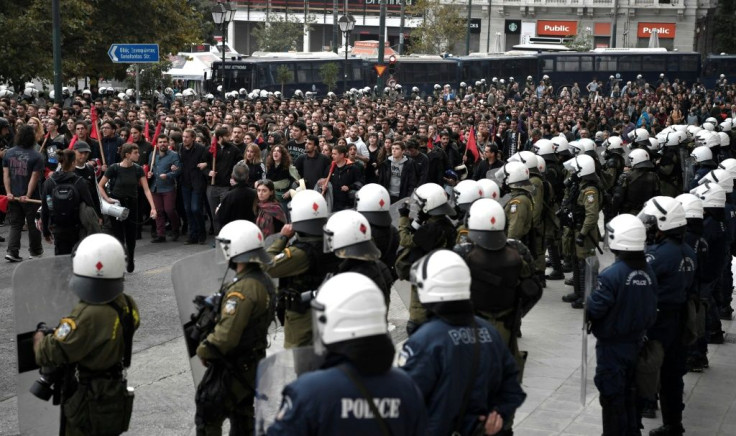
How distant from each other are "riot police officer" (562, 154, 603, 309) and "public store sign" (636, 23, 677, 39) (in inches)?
2841

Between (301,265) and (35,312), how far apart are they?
176 centimetres

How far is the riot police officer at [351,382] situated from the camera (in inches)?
141

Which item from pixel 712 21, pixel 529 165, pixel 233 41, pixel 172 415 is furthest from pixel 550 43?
pixel 172 415

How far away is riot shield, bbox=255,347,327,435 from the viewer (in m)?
4.21

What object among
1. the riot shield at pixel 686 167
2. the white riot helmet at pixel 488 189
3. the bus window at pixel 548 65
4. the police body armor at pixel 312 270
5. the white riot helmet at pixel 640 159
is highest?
the bus window at pixel 548 65

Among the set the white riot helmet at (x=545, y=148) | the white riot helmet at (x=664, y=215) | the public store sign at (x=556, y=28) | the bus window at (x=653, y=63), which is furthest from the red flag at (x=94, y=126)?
the public store sign at (x=556, y=28)

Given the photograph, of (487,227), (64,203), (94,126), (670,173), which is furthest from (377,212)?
(94,126)

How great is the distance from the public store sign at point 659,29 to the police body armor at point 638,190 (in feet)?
232

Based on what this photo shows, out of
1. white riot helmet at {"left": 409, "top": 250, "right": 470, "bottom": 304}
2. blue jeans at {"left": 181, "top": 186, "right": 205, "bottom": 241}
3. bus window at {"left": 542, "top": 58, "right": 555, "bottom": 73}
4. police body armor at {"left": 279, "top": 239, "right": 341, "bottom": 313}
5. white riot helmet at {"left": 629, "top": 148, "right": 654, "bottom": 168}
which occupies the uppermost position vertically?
bus window at {"left": 542, "top": 58, "right": 555, "bottom": 73}

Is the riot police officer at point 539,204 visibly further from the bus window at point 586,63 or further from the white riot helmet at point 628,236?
the bus window at point 586,63

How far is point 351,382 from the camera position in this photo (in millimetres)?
3607

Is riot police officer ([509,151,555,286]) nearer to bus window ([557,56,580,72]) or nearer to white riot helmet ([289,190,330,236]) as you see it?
white riot helmet ([289,190,330,236])

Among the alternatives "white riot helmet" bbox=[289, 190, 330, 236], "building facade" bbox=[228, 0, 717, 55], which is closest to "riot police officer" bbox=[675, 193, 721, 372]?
"white riot helmet" bbox=[289, 190, 330, 236]

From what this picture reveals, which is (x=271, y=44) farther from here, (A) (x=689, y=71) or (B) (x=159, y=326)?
(B) (x=159, y=326)
